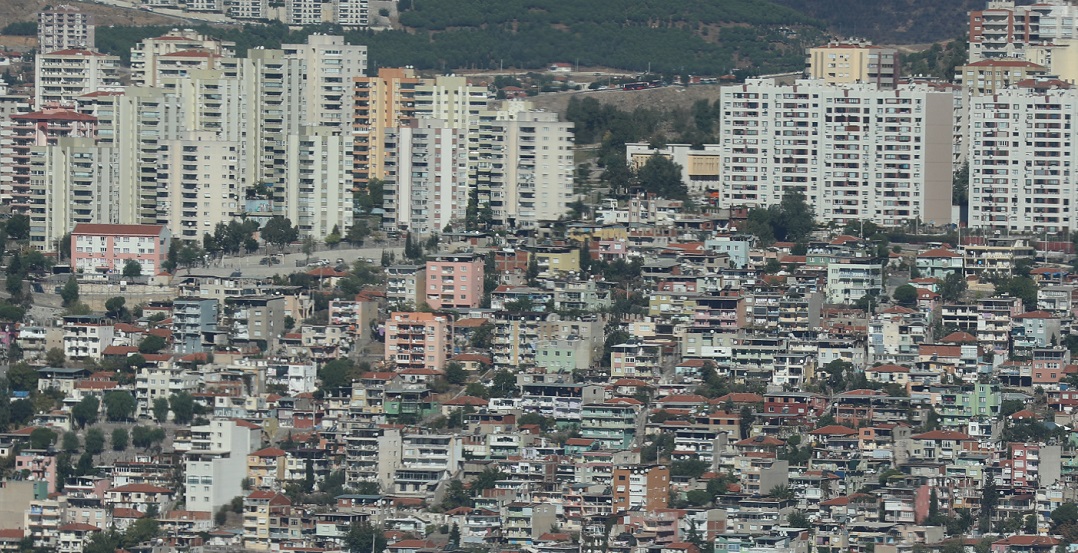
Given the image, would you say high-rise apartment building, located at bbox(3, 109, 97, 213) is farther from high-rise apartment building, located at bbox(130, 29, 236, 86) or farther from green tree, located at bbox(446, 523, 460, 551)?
green tree, located at bbox(446, 523, 460, 551)

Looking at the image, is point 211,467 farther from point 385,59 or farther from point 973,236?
point 385,59

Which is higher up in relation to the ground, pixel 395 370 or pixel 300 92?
pixel 300 92

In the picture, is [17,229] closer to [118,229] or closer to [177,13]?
[118,229]

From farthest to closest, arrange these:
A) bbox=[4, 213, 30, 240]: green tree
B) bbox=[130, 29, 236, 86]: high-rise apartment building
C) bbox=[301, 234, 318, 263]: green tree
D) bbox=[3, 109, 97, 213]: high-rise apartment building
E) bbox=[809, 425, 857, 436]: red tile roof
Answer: bbox=[130, 29, 236, 86]: high-rise apartment building → bbox=[3, 109, 97, 213]: high-rise apartment building → bbox=[4, 213, 30, 240]: green tree → bbox=[301, 234, 318, 263]: green tree → bbox=[809, 425, 857, 436]: red tile roof

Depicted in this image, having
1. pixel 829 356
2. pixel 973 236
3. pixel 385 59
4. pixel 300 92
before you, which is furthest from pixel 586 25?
pixel 829 356

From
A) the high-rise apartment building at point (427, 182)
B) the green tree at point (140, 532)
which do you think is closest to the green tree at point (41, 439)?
the green tree at point (140, 532)

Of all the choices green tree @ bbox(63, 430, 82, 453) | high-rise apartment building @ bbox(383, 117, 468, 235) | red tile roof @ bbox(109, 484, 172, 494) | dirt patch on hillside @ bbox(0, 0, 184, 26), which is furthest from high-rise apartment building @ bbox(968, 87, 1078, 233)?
dirt patch on hillside @ bbox(0, 0, 184, 26)

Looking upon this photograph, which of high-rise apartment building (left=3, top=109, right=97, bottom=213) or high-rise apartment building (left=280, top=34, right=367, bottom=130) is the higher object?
high-rise apartment building (left=280, top=34, right=367, bottom=130)
